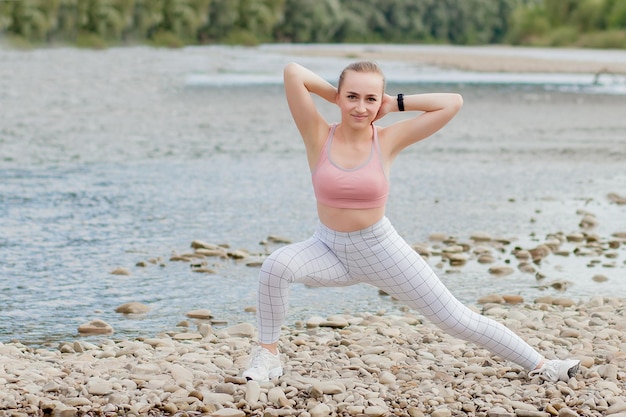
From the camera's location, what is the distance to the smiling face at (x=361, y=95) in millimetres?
5859

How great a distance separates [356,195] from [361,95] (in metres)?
0.53

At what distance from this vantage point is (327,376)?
6.59m

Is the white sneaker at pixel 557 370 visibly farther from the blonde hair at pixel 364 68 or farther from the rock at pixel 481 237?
the rock at pixel 481 237

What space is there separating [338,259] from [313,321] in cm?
233

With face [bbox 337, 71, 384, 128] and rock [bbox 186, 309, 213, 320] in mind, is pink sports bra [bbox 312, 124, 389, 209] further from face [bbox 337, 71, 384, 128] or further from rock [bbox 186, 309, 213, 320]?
rock [bbox 186, 309, 213, 320]

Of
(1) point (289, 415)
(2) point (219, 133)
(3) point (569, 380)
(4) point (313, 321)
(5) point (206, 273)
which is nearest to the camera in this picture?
(1) point (289, 415)

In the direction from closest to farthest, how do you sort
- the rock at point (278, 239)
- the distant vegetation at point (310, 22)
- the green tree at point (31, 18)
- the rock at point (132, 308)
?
the rock at point (132, 308)
the rock at point (278, 239)
the green tree at point (31, 18)
the distant vegetation at point (310, 22)

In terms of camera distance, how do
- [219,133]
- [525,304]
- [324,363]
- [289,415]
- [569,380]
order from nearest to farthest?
[289,415] < [569,380] < [324,363] < [525,304] < [219,133]

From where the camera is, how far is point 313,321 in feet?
27.3

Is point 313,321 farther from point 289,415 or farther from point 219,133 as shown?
point 219,133

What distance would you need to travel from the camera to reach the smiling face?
5859mm

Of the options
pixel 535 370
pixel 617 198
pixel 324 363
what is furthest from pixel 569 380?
pixel 617 198

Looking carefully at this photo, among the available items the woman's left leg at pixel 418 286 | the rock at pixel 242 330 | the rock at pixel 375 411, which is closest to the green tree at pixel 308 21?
the rock at pixel 242 330

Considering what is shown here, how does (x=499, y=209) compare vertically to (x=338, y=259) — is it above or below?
below
